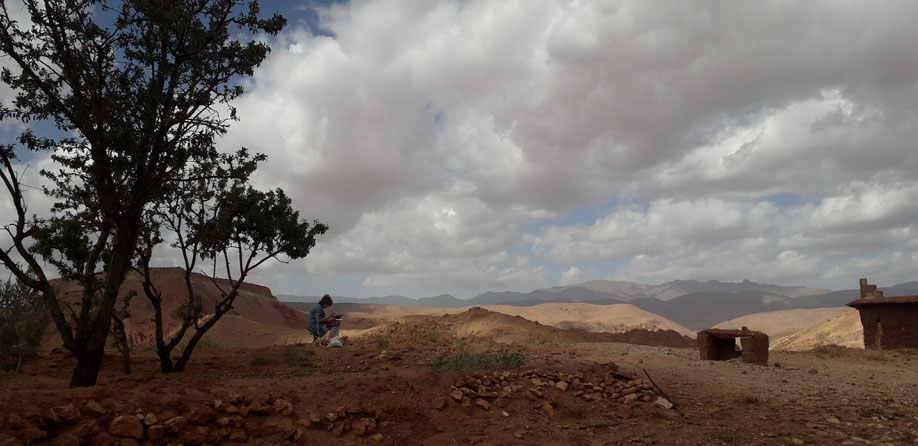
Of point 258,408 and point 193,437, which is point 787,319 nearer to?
point 258,408

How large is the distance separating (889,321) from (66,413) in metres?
23.9

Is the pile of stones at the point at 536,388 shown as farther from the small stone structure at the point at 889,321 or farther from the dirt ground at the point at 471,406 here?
the small stone structure at the point at 889,321

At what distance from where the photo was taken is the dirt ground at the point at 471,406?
18.6 ft

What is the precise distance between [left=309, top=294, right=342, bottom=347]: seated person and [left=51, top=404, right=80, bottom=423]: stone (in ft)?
33.1

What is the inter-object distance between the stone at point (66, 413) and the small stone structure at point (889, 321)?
2337cm

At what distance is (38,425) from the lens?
5105mm

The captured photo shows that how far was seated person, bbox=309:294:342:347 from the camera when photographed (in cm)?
1565

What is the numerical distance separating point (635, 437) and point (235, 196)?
926 cm

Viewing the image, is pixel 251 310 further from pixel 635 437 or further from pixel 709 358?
pixel 635 437

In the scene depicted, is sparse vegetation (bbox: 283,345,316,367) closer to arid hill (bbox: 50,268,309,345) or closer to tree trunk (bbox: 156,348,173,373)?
tree trunk (bbox: 156,348,173,373)

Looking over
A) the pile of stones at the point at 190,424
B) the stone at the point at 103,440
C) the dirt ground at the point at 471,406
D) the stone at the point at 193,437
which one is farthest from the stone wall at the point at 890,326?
the stone at the point at 103,440

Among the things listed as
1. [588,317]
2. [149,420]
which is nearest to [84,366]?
[149,420]

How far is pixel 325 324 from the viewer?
634 inches

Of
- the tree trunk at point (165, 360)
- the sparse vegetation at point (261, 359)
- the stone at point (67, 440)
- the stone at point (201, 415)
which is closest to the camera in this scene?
the stone at point (67, 440)
